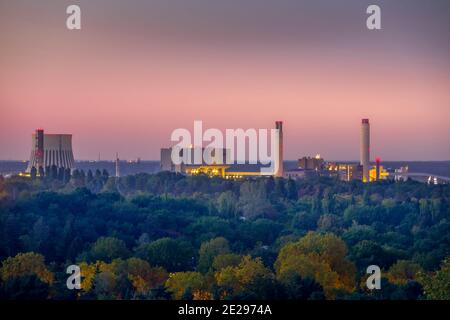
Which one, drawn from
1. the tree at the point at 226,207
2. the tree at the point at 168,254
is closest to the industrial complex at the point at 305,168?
the tree at the point at 226,207

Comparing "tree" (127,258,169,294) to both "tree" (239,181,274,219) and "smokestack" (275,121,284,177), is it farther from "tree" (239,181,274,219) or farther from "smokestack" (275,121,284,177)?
"smokestack" (275,121,284,177)

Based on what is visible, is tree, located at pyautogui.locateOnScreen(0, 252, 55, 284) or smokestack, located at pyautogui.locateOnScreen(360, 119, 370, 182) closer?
tree, located at pyautogui.locateOnScreen(0, 252, 55, 284)

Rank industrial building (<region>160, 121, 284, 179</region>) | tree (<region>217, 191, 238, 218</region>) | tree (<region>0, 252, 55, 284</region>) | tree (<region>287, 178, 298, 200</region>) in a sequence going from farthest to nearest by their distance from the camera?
1. industrial building (<region>160, 121, 284, 179</region>)
2. tree (<region>287, 178, 298, 200</region>)
3. tree (<region>217, 191, 238, 218</region>)
4. tree (<region>0, 252, 55, 284</region>)

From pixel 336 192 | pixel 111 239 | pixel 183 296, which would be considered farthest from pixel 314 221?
pixel 183 296

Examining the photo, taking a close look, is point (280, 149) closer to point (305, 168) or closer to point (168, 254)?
point (305, 168)

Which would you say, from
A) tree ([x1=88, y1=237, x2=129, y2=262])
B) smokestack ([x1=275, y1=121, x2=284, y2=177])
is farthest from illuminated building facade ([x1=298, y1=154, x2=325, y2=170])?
tree ([x1=88, y1=237, x2=129, y2=262])
